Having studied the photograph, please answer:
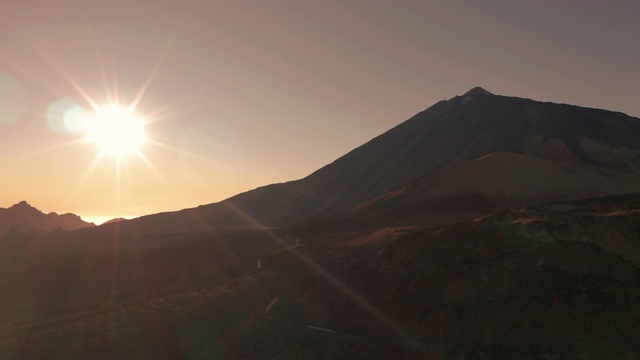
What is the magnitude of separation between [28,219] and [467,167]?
128 meters

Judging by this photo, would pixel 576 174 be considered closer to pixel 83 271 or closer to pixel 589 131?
pixel 589 131

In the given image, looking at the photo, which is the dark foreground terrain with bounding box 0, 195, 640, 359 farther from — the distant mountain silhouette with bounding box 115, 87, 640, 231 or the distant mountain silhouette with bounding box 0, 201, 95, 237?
the distant mountain silhouette with bounding box 0, 201, 95, 237

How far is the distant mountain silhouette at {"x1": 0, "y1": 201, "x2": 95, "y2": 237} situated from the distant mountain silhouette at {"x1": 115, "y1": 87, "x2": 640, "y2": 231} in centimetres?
2972

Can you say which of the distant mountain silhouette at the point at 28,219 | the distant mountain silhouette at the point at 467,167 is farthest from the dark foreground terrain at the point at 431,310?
the distant mountain silhouette at the point at 28,219

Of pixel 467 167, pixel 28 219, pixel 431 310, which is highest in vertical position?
pixel 28 219

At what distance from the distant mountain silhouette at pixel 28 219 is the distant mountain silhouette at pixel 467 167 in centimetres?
2972

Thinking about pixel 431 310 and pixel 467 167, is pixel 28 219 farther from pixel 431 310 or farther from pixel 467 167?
pixel 431 310

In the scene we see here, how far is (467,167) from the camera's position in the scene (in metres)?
69.6

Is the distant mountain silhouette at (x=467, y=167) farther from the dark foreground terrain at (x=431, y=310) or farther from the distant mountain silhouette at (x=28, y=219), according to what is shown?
the distant mountain silhouette at (x=28, y=219)

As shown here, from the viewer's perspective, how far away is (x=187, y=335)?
25.4 m

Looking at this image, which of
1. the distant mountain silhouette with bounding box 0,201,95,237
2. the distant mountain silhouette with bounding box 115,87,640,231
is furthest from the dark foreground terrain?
the distant mountain silhouette with bounding box 0,201,95,237

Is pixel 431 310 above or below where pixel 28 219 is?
below


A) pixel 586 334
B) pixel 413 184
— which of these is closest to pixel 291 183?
pixel 413 184

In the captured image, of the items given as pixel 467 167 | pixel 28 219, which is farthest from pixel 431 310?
pixel 28 219
